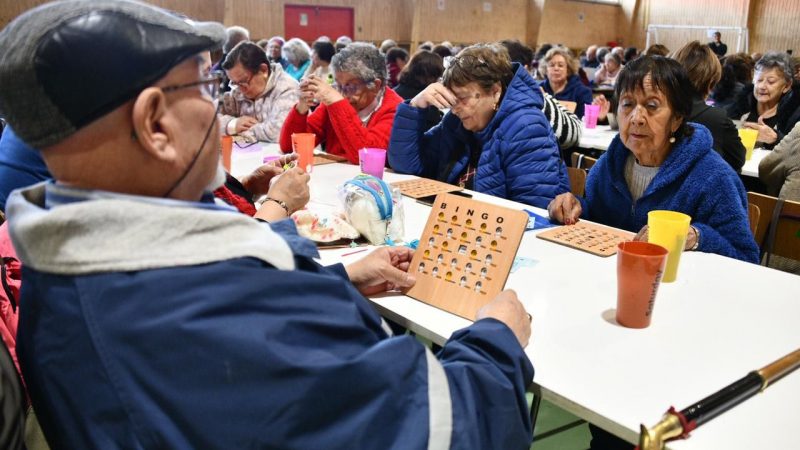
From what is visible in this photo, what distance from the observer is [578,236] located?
204 cm

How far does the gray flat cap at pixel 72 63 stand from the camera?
0.82 metres

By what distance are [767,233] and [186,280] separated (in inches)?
105

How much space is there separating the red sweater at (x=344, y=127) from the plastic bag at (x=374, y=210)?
1219mm

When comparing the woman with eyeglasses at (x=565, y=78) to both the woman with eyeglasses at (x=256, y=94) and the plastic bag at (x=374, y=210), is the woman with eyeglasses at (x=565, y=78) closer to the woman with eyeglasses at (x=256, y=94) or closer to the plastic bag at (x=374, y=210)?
the woman with eyeglasses at (x=256, y=94)

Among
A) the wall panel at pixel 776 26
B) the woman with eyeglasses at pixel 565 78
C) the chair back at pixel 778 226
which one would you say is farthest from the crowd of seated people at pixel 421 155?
the wall panel at pixel 776 26

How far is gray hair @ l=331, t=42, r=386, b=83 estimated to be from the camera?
11.0 ft

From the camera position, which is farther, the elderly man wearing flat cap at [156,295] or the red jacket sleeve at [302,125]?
the red jacket sleeve at [302,125]

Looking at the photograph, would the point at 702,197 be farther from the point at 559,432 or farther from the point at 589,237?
the point at 559,432

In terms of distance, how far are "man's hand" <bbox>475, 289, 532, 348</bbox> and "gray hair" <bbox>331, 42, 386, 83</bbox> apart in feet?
7.48

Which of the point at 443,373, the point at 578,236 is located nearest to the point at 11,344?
the point at 443,373

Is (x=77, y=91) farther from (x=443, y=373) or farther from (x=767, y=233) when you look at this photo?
(x=767, y=233)

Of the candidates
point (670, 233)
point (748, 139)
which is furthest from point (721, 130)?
point (670, 233)

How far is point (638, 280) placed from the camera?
1.36m

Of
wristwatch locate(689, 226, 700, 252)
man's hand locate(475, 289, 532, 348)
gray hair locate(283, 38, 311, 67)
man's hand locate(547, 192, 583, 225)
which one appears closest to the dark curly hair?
man's hand locate(547, 192, 583, 225)
